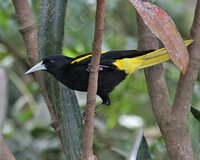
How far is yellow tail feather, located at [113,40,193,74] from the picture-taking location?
1.44 metres

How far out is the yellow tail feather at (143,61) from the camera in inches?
56.7

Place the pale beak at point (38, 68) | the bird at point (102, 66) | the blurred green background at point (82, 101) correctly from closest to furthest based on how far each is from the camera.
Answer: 1. the pale beak at point (38, 68)
2. the bird at point (102, 66)
3. the blurred green background at point (82, 101)

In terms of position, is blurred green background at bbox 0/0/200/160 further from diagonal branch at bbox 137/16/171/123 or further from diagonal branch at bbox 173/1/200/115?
diagonal branch at bbox 173/1/200/115

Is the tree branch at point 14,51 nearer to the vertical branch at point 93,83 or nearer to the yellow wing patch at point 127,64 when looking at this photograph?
the yellow wing patch at point 127,64

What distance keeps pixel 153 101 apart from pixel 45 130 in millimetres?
1226

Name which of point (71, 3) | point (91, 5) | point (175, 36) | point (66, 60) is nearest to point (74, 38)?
point (91, 5)

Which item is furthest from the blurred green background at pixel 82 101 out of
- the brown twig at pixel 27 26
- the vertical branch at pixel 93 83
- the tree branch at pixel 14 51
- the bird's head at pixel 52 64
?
the vertical branch at pixel 93 83

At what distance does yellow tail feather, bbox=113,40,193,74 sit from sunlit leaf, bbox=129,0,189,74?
0.45m

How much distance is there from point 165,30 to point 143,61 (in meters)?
0.68

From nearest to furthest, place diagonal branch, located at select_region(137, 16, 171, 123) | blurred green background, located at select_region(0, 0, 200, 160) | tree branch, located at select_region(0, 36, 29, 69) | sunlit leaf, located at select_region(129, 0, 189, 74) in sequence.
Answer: sunlit leaf, located at select_region(129, 0, 189, 74) < diagonal branch, located at select_region(137, 16, 171, 123) < blurred green background, located at select_region(0, 0, 200, 160) < tree branch, located at select_region(0, 36, 29, 69)

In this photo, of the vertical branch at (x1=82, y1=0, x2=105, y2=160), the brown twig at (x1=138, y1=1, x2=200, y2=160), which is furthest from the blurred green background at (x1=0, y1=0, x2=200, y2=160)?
the vertical branch at (x1=82, y1=0, x2=105, y2=160)

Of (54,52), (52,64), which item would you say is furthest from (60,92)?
(52,64)

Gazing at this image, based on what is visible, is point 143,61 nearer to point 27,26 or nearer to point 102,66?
point 102,66

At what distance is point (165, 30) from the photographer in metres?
0.90
